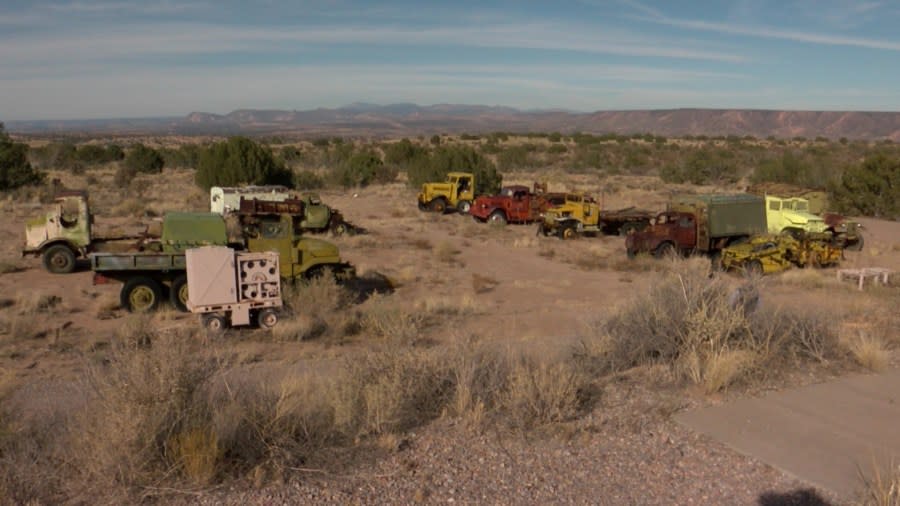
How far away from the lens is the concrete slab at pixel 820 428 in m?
6.29

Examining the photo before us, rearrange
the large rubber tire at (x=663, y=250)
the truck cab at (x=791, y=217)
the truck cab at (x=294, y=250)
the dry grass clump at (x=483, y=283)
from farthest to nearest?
the truck cab at (x=791, y=217) < the large rubber tire at (x=663, y=250) < the dry grass clump at (x=483, y=283) < the truck cab at (x=294, y=250)

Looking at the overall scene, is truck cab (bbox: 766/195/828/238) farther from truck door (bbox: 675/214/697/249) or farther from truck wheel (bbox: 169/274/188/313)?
truck wheel (bbox: 169/274/188/313)

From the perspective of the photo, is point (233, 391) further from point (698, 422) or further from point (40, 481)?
point (698, 422)

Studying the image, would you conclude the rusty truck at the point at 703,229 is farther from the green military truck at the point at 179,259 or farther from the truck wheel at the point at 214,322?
the truck wheel at the point at 214,322

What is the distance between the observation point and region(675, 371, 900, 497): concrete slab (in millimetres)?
6293

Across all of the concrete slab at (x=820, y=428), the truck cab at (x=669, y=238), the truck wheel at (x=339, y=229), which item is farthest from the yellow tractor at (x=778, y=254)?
the truck wheel at (x=339, y=229)

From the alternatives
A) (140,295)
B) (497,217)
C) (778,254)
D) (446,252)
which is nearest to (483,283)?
(446,252)

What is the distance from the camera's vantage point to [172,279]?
14727 millimetres

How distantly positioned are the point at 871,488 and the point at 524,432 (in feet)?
9.15

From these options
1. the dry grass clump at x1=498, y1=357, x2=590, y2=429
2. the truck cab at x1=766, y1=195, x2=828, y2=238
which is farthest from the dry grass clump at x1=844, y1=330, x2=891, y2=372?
the truck cab at x1=766, y1=195, x2=828, y2=238

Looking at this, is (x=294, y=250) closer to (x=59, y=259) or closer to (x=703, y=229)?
(x=59, y=259)

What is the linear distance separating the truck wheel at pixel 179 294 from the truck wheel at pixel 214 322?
2005mm

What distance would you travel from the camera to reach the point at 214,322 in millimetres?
12562

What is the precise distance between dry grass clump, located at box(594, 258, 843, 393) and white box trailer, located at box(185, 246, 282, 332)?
594cm
